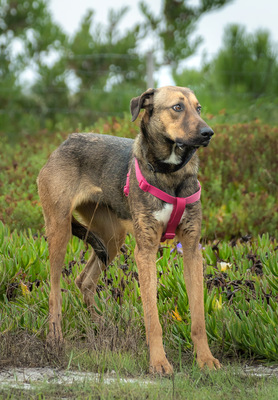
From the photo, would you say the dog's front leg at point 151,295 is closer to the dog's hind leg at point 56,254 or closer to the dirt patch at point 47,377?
the dirt patch at point 47,377

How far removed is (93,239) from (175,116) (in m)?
1.58

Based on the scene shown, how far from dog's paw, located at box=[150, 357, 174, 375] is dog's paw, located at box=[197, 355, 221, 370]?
233 millimetres

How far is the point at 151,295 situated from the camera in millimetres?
4238

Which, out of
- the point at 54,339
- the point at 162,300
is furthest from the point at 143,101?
the point at 54,339

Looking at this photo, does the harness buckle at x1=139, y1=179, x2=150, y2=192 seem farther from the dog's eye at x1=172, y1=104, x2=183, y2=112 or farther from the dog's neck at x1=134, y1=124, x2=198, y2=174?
the dog's eye at x1=172, y1=104, x2=183, y2=112

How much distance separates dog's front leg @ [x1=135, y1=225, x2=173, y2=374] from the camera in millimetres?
4070

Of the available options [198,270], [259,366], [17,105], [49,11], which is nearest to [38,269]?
[198,270]

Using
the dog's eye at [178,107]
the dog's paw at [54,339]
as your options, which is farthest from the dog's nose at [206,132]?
the dog's paw at [54,339]

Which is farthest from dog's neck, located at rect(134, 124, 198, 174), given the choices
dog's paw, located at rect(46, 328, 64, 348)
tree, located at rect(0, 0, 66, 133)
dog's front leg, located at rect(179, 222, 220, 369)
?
tree, located at rect(0, 0, 66, 133)

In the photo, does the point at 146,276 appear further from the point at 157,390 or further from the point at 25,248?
the point at 25,248

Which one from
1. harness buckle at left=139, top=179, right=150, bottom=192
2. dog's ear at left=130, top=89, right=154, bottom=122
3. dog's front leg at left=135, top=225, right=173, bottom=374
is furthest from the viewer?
dog's ear at left=130, top=89, right=154, bottom=122

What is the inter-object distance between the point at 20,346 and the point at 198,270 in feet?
4.54

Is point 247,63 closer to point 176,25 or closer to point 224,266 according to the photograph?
point 176,25

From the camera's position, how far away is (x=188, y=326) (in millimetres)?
4629
